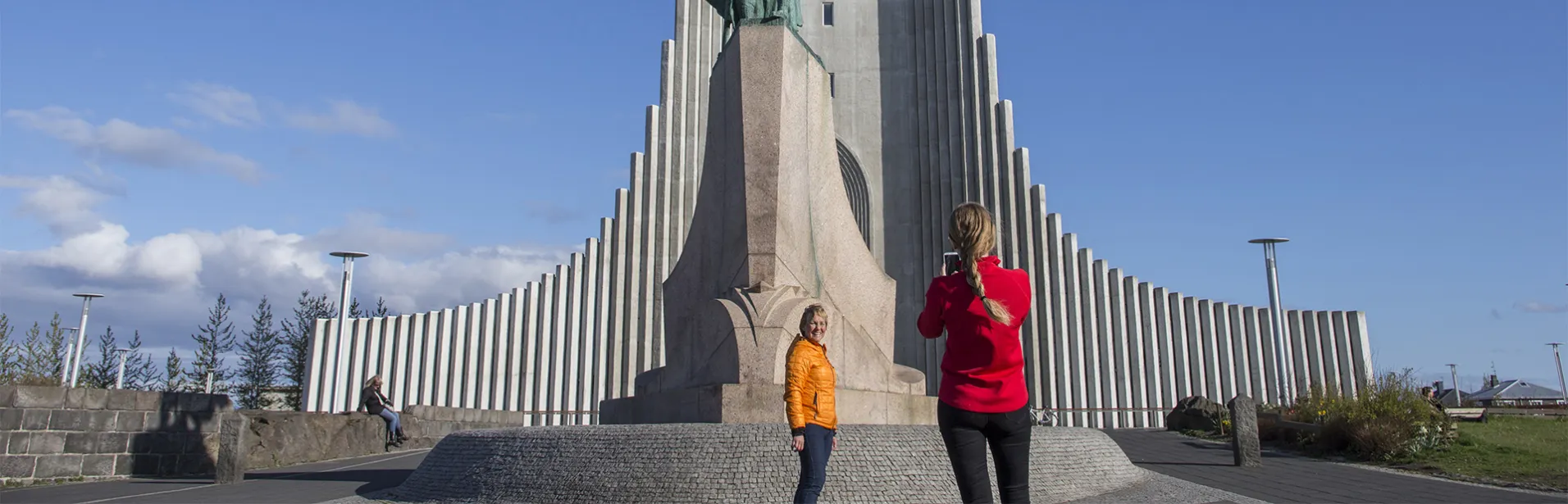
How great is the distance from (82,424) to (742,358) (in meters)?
7.29

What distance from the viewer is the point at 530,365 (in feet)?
70.5

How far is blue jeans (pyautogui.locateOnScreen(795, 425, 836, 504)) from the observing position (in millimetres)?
3941

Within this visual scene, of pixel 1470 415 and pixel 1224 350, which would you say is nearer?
pixel 1470 415

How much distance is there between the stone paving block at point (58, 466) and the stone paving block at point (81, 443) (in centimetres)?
5

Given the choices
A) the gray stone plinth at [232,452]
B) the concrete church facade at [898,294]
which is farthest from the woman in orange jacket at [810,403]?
the concrete church facade at [898,294]

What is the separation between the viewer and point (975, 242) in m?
2.87

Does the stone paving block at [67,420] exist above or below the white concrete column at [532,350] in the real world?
below

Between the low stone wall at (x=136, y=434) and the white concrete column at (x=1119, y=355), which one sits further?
the white concrete column at (x=1119, y=355)

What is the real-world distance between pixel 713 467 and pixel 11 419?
25.6 feet

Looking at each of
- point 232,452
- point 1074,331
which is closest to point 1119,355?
→ point 1074,331

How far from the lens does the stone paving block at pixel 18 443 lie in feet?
30.3

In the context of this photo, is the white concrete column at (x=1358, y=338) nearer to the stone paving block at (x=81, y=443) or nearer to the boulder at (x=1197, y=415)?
the boulder at (x=1197, y=415)

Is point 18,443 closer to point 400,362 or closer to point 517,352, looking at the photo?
point 400,362

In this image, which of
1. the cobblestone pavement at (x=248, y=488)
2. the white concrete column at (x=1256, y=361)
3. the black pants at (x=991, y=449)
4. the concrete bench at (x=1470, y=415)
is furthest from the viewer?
the white concrete column at (x=1256, y=361)
